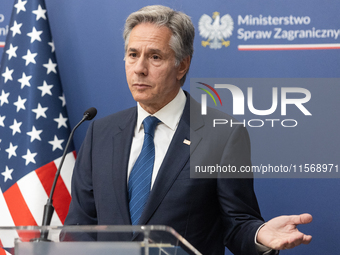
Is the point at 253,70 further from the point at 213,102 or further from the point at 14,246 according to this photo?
the point at 14,246

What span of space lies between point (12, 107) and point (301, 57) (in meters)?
1.87

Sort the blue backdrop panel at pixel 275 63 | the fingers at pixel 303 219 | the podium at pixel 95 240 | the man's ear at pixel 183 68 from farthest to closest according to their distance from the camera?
1. the blue backdrop panel at pixel 275 63
2. the man's ear at pixel 183 68
3. the fingers at pixel 303 219
4. the podium at pixel 95 240

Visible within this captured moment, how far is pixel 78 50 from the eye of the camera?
286cm

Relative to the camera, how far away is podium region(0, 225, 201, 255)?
102 centimetres

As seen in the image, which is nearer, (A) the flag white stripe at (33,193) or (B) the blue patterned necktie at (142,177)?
(B) the blue patterned necktie at (142,177)

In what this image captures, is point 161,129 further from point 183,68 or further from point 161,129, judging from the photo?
point 183,68

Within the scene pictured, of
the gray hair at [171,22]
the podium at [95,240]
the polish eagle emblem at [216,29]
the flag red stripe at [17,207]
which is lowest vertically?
the flag red stripe at [17,207]

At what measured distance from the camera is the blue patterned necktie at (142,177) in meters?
1.80

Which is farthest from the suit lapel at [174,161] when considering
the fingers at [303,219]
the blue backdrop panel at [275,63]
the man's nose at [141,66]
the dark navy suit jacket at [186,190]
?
the blue backdrop panel at [275,63]

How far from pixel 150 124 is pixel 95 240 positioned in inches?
37.7

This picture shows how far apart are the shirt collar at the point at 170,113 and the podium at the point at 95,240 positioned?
932 mm

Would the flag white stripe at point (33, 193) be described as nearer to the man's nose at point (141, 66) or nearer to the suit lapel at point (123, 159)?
the suit lapel at point (123, 159)

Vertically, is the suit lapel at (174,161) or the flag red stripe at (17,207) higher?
the suit lapel at (174,161)

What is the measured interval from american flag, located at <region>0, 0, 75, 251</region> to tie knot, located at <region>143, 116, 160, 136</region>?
34.7 inches
